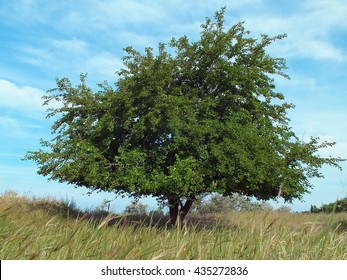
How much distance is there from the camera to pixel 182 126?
56.0 ft

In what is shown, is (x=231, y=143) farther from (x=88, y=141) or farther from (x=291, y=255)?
(x=291, y=255)

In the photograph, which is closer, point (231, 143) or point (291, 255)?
point (291, 255)

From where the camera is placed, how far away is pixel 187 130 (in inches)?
674

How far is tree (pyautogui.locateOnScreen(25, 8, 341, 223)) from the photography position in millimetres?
17266

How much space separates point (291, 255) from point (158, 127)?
515 inches

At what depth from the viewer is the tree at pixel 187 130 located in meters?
17.3

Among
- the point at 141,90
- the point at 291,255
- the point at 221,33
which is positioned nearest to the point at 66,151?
the point at 141,90

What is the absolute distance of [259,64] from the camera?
66.5 ft
